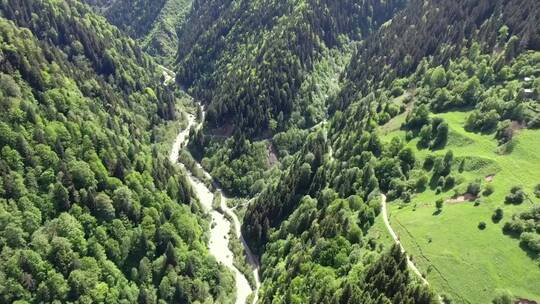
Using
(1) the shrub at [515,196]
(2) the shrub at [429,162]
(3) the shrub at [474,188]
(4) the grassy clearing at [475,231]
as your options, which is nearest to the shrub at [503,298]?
(4) the grassy clearing at [475,231]

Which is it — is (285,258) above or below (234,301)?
above

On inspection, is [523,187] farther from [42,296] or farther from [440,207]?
[42,296]

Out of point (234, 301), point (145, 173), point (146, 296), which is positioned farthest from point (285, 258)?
point (145, 173)

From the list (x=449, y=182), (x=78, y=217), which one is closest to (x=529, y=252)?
(x=449, y=182)

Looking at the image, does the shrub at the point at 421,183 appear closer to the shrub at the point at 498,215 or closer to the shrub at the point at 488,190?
the shrub at the point at 488,190

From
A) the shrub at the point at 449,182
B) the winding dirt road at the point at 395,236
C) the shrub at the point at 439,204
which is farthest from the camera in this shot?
the shrub at the point at 449,182

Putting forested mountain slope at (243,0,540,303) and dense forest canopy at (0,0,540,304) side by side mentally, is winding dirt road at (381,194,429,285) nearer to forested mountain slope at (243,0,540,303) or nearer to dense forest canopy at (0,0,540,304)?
dense forest canopy at (0,0,540,304)
